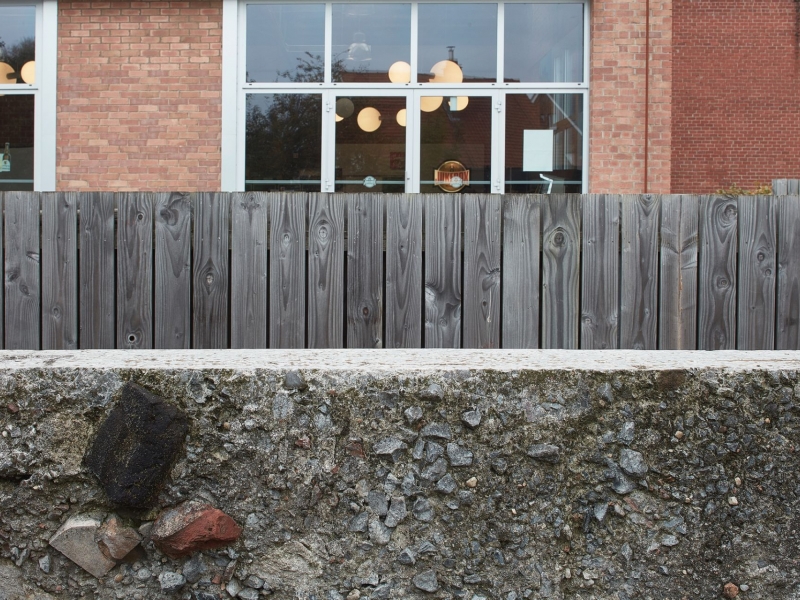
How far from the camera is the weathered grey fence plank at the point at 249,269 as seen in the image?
4.84 metres

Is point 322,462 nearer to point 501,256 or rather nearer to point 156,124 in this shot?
point 501,256

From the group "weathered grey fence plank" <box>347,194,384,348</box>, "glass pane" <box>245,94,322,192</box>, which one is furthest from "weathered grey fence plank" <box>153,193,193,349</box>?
"glass pane" <box>245,94,322,192</box>

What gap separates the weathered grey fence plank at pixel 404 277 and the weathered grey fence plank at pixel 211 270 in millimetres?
1040

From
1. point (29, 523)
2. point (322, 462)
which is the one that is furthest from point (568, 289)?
point (29, 523)

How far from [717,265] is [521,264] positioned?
4.14ft

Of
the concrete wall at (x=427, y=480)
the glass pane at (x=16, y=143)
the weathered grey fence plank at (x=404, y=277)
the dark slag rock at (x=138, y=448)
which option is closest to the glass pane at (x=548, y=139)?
the weathered grey fence plank at (x=404, y=277)

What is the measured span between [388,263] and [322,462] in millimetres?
2780

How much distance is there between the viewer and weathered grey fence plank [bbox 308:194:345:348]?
484cm

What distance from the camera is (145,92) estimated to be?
9.38 meters

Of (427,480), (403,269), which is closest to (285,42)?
(403,269)

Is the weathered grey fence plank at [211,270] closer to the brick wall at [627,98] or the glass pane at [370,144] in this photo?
the glass pane at [370,144]

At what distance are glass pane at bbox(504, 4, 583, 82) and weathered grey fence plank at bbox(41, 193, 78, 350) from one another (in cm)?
622

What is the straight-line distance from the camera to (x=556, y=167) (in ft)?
31.5

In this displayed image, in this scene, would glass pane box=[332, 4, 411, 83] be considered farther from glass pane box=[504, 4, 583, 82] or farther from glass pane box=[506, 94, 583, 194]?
glass pane box=[506, 94, 583, 194]
